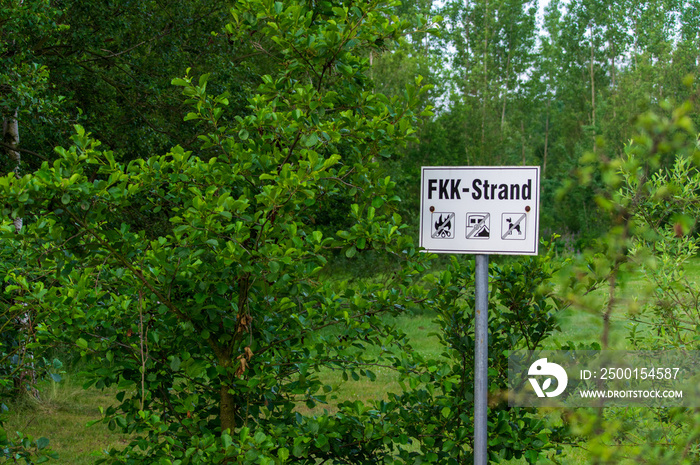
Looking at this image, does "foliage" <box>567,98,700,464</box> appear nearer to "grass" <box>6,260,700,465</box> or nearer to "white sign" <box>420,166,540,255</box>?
"white sign" <box>420,166,540,255</box>

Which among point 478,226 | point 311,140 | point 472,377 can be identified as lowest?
point 472,377

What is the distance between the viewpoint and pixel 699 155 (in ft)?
5.43

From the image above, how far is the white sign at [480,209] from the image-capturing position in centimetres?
326

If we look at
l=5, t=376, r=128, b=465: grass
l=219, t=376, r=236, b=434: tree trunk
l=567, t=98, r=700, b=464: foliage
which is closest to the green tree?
l=219, t=376, r=236, b=434: tree trunk

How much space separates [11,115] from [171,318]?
4.59 metres

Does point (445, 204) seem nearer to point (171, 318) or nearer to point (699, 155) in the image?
point (171, 318)

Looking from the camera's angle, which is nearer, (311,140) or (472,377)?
(311,140)

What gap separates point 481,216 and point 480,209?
0.04 m

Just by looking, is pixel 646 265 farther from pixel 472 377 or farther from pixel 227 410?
pixel 227 410

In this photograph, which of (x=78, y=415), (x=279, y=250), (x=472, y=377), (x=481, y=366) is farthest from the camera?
(x=78, y=415)

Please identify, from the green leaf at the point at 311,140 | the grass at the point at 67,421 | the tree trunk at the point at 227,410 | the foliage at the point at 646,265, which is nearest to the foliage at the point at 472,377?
the foliage at the point at 646,265

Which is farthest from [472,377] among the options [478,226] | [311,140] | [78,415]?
[78,415]

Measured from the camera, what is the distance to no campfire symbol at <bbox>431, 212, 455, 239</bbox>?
3.35 metres

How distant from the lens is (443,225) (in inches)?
132
